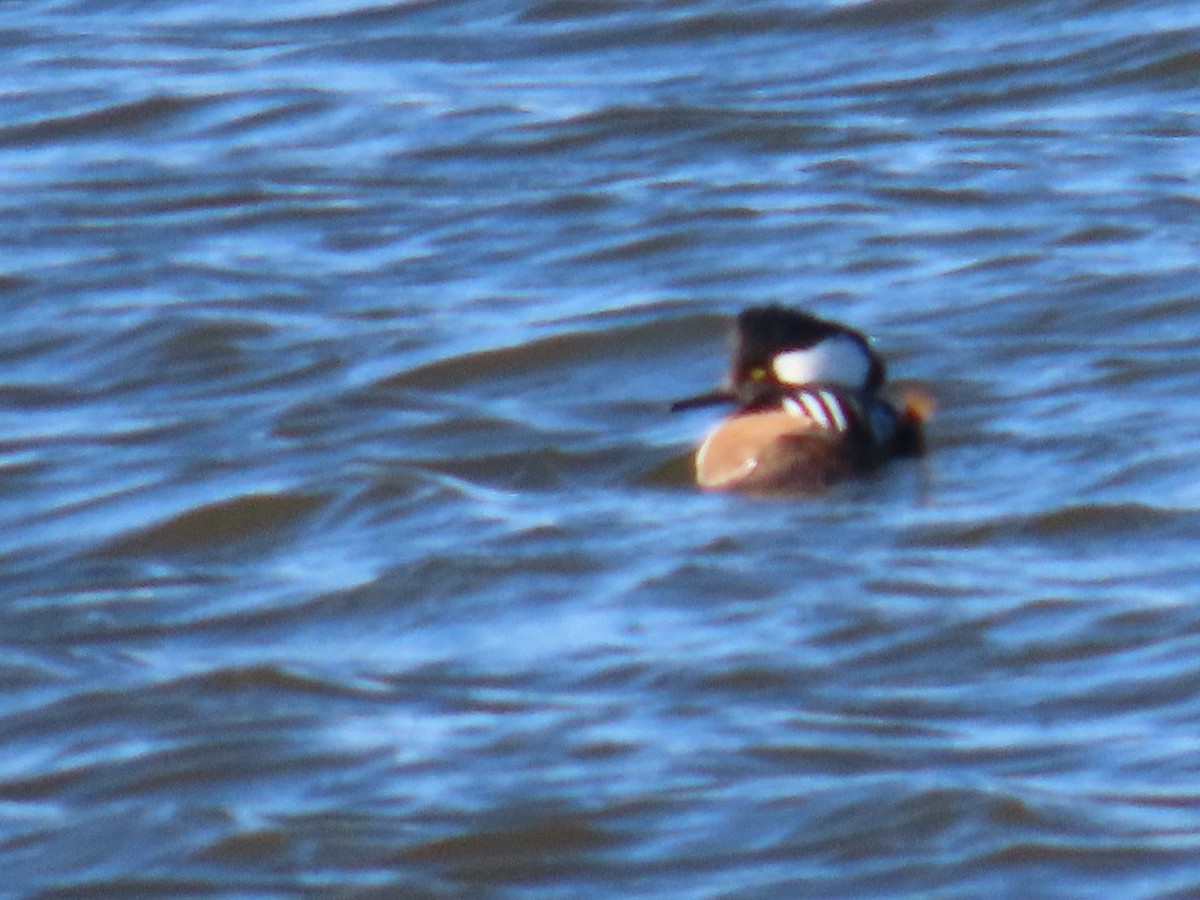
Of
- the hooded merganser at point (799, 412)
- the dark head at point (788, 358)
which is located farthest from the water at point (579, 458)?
the dark head at point (788, 358)

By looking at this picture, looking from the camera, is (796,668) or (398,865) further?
(796,668)

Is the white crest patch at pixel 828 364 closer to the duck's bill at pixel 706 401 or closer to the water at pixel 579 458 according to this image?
the duck's bill at pixel 706 401

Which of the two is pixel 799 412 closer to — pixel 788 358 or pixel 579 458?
pixel 788 358

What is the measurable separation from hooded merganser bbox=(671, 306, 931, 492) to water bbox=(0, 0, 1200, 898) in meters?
0.14

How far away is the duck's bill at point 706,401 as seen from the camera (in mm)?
9344

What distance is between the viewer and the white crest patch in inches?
362

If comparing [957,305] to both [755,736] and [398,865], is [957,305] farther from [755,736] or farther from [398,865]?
[398,865]

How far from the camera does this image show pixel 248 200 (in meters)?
12.8

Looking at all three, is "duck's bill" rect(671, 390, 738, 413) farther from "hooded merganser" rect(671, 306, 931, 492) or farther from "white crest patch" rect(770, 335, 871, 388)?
"white crest patch" rect(770, 335, 871, 388)

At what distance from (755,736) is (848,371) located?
8.61ft

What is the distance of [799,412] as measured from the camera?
922 cm

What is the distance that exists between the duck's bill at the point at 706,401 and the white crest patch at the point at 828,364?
0.18 metres

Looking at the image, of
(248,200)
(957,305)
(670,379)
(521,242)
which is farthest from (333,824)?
(248,200)

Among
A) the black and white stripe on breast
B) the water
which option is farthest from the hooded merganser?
the water
